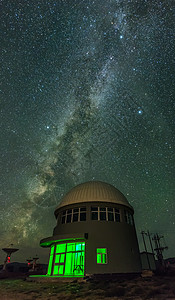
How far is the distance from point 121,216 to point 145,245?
109 ft

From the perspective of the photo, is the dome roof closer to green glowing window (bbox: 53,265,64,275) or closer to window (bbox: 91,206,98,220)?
window (bbox: 91,206,98,220)

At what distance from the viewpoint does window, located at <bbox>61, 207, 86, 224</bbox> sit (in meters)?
17.4

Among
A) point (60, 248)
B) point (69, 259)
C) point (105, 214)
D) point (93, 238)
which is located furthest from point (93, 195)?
point (69, 259)

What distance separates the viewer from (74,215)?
17.8 metres

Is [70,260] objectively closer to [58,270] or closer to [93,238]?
[58,270]

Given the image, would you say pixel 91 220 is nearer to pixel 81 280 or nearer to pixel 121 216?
pixel 121 216

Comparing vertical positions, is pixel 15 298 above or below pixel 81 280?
below

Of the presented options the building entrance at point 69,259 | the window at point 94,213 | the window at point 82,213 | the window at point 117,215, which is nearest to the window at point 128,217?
the window at point 117,215

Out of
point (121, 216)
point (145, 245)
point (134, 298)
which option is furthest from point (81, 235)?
point (145, 245)

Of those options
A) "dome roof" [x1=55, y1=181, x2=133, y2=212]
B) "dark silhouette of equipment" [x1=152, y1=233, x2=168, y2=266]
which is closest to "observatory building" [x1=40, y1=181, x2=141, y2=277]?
"dome roof" [x1=55, y1=181, x2=133, y2=212]

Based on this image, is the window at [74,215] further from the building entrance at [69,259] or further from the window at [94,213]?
the building entrance at [69,259]

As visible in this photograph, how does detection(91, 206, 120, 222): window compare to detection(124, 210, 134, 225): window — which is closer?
detection(91, 206, 120, 222): window

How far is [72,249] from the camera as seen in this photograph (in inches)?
628

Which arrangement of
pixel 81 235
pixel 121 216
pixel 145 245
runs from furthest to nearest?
pixel 145 245 → pixel 121 216 → pixel 81 235
